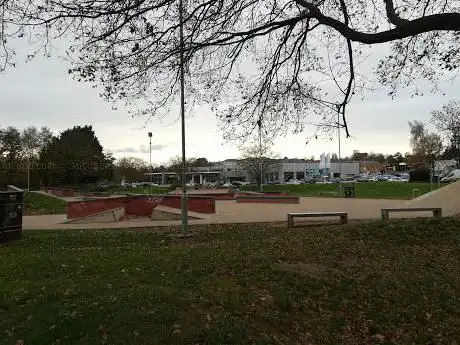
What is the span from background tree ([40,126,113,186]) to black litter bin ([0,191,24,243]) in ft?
237

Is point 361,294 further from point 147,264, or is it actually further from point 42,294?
point 42,294

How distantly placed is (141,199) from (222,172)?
4392 inches

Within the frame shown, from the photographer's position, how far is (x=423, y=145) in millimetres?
109875

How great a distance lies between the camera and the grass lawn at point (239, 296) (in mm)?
5113

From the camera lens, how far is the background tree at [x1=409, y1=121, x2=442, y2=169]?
341 feet

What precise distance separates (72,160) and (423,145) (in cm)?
7250

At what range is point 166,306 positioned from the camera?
220 inches

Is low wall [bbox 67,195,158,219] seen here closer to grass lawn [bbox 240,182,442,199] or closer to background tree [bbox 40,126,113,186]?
grass lawn [bbox 240,182,442,199]

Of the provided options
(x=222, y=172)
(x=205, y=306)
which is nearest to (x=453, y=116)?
(x=205, y=306)

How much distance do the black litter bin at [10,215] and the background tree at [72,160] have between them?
7224cm

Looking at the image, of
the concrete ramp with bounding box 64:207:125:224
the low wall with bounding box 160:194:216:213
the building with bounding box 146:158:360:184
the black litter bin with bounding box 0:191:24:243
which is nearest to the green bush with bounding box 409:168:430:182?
the building with bounding box 146:158:360:184

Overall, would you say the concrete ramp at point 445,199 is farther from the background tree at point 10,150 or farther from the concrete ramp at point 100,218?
the background tree at point 10,150

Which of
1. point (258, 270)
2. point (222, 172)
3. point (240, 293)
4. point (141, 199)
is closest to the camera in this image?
point (240, 293)

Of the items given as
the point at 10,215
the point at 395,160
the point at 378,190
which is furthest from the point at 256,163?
the point at 395,160
